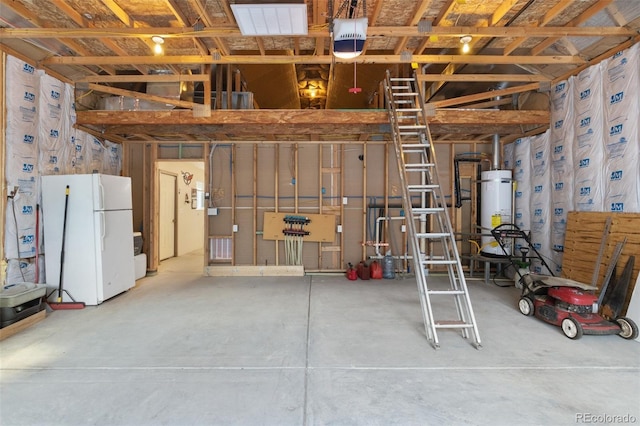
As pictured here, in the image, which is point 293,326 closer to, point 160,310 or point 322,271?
point 160,310

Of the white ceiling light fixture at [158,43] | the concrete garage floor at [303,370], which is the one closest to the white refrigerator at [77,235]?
the concrete garage floor at [303,370]

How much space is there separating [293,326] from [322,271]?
2.64 m

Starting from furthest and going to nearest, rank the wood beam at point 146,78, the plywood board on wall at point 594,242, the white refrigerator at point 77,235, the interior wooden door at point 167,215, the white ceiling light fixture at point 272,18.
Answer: the interior wooden door at point 167,215 → the wood beam at point 146,78 → the white refrigerator at point 77,235 → the plywood board on wall at point 594,242 → the white ceiling light fixture at point 272,18

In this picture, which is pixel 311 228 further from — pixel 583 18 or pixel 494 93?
pixel 583 18

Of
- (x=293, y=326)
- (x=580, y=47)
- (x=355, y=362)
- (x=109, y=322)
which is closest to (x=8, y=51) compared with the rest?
(x=109, y=322)

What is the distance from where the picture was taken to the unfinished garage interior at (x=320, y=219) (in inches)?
90.3

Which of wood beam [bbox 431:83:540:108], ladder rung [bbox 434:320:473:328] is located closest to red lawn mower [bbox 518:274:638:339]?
ladder rung [bbox 434:320:473:328]

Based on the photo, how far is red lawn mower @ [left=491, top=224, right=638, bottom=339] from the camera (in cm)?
304

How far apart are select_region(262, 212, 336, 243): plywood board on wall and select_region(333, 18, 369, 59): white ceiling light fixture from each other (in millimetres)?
3392

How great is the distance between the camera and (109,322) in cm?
356

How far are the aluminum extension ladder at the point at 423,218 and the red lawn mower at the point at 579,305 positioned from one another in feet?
2.80

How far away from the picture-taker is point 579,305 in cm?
312

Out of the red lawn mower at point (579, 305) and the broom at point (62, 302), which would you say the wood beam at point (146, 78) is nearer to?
the broom at point (62, 302)

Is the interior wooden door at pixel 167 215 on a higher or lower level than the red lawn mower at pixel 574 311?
higher
